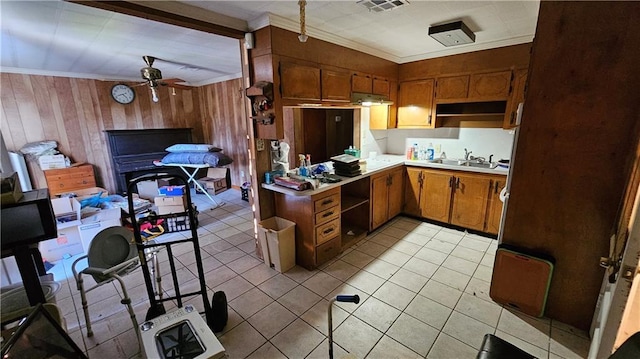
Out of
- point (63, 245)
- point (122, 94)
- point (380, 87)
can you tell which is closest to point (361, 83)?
point (380, 87)

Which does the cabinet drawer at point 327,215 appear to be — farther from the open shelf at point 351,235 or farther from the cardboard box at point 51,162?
the cardboard box at point 51,162

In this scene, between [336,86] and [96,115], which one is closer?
[336,86]

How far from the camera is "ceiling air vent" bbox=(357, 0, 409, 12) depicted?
1.99 meters

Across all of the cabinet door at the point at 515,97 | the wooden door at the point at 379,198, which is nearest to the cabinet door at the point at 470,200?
the cabinet door at the point at 515,97

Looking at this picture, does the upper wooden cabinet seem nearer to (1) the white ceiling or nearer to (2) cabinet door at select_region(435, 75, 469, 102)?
(2) cabinet door at select_region(435, 75, 469, 102)

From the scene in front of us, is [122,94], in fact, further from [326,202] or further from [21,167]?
[326,202]

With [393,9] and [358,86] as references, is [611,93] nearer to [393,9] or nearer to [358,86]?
[393,9]

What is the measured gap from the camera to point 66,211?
130 inches

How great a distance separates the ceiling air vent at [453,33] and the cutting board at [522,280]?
201 centimetres

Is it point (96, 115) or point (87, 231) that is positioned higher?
point (96, 115)

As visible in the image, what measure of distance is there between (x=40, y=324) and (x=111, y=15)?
86.5 inches

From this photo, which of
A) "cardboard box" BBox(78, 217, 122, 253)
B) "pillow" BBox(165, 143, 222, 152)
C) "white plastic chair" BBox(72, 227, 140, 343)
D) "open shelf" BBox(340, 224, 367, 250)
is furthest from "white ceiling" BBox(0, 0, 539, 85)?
"open shelf" BBox(340, 224, 367, 250)

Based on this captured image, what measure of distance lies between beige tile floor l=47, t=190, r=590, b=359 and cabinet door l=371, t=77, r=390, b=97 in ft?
6.59

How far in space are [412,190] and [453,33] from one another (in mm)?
2036
